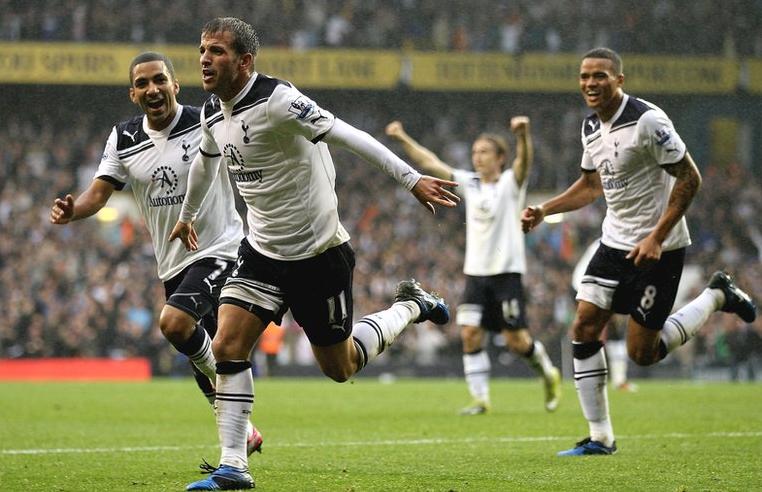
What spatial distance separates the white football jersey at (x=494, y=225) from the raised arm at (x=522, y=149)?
0.21 meters

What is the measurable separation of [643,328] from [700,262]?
21550 mm

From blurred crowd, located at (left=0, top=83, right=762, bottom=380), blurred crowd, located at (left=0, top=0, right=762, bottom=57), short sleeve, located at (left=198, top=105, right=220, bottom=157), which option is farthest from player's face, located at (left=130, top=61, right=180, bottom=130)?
blurred crowd, located at (left=0, top=0, right=762, bottom=57)

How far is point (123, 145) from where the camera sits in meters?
8.66

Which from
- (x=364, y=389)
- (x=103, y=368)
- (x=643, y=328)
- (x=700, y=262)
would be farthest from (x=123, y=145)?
(x=700, y=262)

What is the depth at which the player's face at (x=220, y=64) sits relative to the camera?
263 inches

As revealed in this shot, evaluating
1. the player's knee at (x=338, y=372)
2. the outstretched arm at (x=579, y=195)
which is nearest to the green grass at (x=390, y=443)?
the player's knee at (x=338, y=372)

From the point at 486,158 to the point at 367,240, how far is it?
16762 mm

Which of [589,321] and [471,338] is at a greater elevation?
[471,338]

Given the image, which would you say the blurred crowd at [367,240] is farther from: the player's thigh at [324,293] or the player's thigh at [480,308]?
the player's thigh at [324,293]

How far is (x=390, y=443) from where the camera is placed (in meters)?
9.71

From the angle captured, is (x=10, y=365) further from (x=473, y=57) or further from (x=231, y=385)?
(x=231, y=385)

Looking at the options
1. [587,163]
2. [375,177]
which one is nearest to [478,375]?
[587,163]

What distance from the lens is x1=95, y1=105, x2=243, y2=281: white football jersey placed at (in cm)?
855

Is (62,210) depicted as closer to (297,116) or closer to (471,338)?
(297,116)
